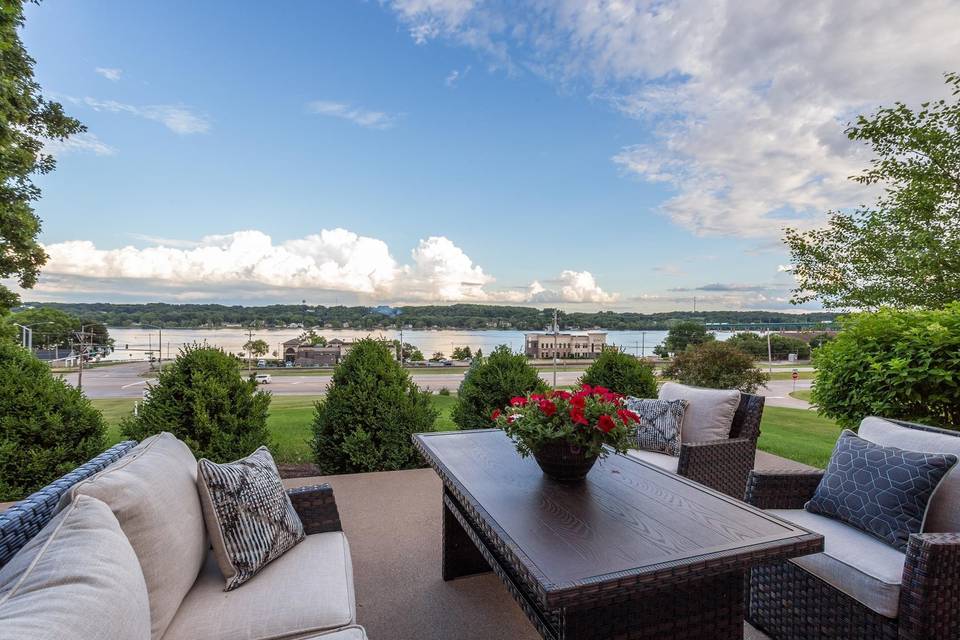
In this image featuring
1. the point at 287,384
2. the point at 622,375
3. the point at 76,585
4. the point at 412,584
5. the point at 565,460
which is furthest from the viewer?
the point at 287,384

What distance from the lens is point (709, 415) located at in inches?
132

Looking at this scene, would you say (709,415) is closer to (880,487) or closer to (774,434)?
(880,487)

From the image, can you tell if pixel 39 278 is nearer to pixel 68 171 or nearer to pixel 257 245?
pixel 68 171

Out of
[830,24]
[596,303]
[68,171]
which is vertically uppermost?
[830,24]

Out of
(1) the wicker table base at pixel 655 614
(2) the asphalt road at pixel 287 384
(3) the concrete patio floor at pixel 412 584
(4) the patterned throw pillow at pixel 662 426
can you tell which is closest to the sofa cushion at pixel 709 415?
(4) the patterned throw pillow at pixel 662 426

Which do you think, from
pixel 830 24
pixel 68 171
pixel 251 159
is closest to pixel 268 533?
pixel 830 24

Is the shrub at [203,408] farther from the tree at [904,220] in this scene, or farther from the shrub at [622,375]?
the tree at [904,220]

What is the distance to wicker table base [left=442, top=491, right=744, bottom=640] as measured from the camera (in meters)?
1.26

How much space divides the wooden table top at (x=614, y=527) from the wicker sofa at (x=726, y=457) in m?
0.89

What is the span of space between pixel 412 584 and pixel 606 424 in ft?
4.79

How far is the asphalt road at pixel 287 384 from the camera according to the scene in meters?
16.8

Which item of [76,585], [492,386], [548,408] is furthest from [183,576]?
[492,386]

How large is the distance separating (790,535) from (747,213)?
7.99m

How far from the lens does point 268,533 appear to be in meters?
1.76
